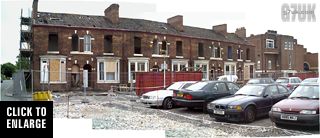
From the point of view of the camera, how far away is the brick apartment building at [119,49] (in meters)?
11.5

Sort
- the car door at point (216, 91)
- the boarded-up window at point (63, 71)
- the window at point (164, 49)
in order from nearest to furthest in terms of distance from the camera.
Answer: the car door at point (216, 91) → the boarded-up window at point (63, 71) → the window at point (164, 49)

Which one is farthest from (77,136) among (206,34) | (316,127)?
(206,34)

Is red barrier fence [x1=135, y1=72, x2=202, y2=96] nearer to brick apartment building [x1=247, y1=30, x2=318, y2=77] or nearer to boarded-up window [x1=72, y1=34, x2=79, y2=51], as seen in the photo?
boarded-up window [x1=72, y1=34, x2=79, y2=51]

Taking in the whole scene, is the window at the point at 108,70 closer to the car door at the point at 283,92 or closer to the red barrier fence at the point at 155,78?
the red barrier fence at the point at 155,78

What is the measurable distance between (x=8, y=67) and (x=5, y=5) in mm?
1791

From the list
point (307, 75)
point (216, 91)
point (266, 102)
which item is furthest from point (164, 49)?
point (266, 102)

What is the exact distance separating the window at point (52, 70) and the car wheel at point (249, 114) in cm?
644

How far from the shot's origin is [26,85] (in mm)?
9789

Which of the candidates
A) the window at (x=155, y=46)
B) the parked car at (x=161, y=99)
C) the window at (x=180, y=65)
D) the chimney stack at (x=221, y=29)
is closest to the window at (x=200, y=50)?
the window at (x=180, y=65)

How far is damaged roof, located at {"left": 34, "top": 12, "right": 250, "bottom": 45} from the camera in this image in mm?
11873

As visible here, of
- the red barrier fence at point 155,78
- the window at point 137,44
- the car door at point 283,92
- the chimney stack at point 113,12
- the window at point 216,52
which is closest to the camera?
the car door at point 283,92

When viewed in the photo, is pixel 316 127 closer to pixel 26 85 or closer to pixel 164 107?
pixel 164 107

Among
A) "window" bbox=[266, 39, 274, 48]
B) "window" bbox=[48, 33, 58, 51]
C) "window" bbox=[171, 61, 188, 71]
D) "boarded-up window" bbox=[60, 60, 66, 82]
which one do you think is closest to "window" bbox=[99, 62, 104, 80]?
"boarded-up window" bbox=[60, 60, 66, 82]

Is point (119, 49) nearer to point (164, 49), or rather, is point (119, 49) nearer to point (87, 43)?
point (87, 43)
